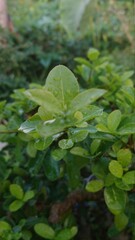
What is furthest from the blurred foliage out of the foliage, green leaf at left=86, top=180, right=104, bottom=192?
green leaf at left=86, top=180, right=104, bottom=192

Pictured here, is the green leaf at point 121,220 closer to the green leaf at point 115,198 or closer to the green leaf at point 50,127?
the green leaf at point 115,198

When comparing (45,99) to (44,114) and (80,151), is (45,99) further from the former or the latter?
(80,151)

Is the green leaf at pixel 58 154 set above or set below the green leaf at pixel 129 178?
above

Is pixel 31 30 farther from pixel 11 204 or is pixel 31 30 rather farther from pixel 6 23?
pixel 11 204

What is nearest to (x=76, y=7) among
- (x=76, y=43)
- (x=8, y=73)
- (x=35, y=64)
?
(x=76, y=43)

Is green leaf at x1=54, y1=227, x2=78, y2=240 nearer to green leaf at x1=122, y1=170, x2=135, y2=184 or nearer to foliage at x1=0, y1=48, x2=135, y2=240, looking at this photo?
foliage at x1=0, y1=48, x2=135, y2=240

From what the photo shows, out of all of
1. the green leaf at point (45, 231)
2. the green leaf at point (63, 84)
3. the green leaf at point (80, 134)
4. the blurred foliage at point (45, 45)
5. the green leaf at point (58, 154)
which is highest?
the green leaf at point (63, 84)

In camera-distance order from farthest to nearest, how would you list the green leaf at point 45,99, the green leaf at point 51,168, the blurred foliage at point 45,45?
the blurred foliage at point 45,45 → the green leaf at point 51,168 → the green leaf at point 45,99

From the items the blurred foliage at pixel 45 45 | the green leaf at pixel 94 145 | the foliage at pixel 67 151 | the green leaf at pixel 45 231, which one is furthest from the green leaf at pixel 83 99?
the blurred foliage at pixel 45 45
